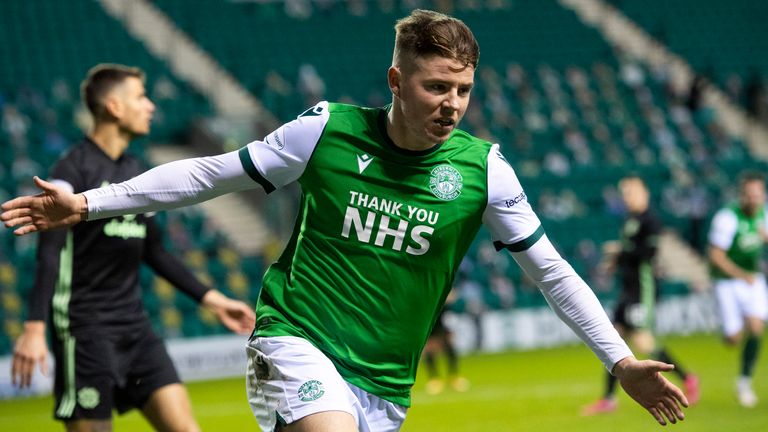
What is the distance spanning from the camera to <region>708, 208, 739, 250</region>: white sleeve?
12.4 m

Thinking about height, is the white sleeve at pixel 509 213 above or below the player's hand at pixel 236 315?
above

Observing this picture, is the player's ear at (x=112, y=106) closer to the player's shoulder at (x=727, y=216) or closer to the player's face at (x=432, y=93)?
the player's face at (x=432, y=93)

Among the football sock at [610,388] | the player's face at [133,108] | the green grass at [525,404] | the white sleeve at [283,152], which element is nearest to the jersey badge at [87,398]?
the player's face at [133,108]

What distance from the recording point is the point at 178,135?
22.0 m

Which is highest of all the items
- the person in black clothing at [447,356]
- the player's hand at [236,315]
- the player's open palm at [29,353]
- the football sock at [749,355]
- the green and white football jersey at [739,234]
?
the player's hand at [236,315]

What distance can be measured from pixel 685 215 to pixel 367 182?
21.2 m

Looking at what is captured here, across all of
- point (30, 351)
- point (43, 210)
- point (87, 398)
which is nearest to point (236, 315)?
point (87, 398)

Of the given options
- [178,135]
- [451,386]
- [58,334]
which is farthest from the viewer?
[178,135]

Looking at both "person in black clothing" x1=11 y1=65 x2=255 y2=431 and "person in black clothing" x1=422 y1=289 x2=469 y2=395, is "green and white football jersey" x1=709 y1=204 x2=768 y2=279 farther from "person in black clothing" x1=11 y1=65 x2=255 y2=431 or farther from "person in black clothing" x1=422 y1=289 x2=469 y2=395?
"person in black clothing" x1=11 y1=65 x2=255 y2=431

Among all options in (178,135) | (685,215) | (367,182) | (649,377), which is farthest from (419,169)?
(685,215)

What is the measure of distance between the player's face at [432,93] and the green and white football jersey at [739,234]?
28.8 ft

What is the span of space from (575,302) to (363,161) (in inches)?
38.2

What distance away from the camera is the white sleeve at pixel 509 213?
441cm

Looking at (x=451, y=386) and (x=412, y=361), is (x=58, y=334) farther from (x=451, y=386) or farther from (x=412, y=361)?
(x=451, y=386)
